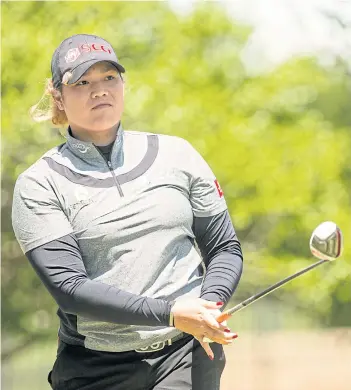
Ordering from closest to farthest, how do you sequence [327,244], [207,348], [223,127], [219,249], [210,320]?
[210,320] < [207,348] < [327,244] < [219,249] < [223,127]

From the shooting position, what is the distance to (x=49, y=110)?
328 centimetres

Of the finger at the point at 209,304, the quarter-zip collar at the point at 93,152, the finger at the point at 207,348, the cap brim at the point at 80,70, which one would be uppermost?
the cap brim at the point at 80,70

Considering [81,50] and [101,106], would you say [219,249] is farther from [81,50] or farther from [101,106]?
[81,50]

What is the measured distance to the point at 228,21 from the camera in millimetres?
15922

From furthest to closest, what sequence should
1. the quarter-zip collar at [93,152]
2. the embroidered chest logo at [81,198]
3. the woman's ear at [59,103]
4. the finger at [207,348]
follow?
1. the woman's ear at [59,103]
2. the quarter-zip collar at [93,152]
3. the embroidered chest logo at [81,198]
4. the finger at [207,348]

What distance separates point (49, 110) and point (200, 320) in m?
1.01

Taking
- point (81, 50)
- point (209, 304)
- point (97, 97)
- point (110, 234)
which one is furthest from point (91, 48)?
point (209, 304)

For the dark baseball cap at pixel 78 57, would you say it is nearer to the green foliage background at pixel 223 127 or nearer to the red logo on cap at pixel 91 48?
the red logo on cap at pixel 91 48

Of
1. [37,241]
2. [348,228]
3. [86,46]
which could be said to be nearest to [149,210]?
[37,241]

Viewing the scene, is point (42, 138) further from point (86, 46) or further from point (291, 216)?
point (86, 46)

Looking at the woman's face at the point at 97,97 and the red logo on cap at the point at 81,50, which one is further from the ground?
the red logo on cap at the point at 81,50

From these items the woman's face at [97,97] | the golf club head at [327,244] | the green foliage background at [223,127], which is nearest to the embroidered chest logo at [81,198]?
the woman's face at [97,97]

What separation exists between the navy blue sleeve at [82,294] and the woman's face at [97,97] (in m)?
0.39

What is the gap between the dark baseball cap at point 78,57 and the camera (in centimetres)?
300
